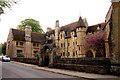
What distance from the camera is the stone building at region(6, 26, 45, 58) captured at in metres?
63.9

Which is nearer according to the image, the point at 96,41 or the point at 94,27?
the point at 96,41

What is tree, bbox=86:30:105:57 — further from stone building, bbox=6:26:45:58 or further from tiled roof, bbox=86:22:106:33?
stone building, bbox=6:26:45:58

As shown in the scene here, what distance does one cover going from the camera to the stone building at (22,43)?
63.9m

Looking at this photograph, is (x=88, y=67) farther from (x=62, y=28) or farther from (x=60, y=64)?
(x=62, y=28)

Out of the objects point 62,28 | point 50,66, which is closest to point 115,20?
point 50,66

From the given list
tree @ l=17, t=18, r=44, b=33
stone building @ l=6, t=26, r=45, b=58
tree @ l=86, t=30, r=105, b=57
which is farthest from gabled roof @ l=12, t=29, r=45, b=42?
tree @ l=86, t=30, r=105, b=57

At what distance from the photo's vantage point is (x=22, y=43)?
219 feet

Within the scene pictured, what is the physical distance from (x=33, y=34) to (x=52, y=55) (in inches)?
1743

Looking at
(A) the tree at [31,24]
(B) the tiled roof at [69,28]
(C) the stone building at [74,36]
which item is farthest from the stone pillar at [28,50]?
(A) the tree at [31,24]

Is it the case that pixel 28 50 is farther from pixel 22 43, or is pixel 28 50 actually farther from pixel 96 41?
pixel 96 41

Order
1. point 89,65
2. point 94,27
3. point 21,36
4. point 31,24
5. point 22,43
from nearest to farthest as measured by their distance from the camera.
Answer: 1. point 89,65
2. point 94,27
3. point 22,43
4. point 21,36
5. point 31,24

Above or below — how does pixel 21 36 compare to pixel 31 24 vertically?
below

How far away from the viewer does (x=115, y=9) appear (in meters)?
18.6

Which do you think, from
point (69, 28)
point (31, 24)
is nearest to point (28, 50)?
point (69, 28)
